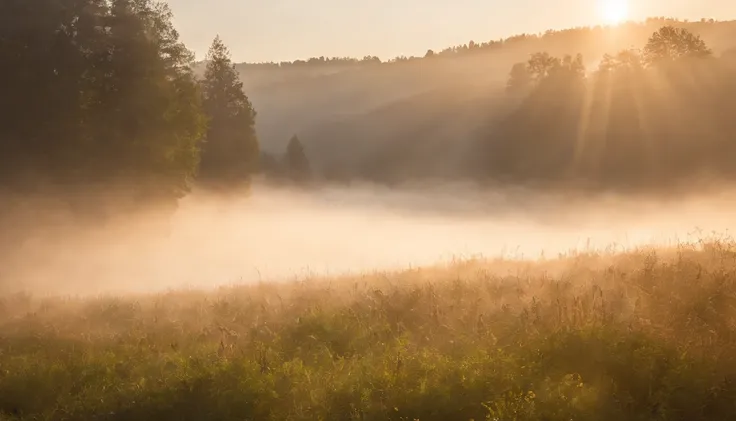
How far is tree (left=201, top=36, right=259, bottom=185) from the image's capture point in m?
41.7

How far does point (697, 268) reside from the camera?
34.9 ft

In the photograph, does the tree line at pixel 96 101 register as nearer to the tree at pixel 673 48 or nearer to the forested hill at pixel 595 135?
the forested hill at pixel 595 135

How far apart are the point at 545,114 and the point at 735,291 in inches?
2056

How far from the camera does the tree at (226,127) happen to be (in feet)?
137

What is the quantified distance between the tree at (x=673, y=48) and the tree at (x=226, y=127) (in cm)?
4109

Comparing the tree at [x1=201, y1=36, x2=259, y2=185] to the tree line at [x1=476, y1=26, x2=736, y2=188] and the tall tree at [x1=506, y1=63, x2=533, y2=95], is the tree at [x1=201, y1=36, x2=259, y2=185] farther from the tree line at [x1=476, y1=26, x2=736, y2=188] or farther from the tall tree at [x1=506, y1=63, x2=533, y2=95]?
the tall tree at [x1=506, y1=63, x2=533, y2=95]

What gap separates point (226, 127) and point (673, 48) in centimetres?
4590

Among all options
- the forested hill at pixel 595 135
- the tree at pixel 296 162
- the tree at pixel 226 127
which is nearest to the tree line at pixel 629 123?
the forested hill at pixel 595 135

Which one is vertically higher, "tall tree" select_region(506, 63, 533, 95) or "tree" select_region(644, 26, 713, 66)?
"tree" select_region(644, 26, 713, 66)

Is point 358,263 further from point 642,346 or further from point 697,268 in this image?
point 642,346

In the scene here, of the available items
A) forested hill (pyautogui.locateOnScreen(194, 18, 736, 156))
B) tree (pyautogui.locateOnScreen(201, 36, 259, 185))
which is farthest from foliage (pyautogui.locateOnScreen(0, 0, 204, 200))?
forested hill (pyautogui.locateOnScreen(194, 18, 736, 156))

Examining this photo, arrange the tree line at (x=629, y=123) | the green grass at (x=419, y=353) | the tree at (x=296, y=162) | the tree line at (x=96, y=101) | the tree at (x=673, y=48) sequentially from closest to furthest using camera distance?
the green grass at (x=419, y=353) → the tree line at (x=96, y=101) → the tree line at (x=629, y=123) → the tree at (x=673, y=48) → the tree at (x=296, y=162)

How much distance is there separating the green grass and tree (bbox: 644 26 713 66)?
57818 mm

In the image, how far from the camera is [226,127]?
1681 inches
